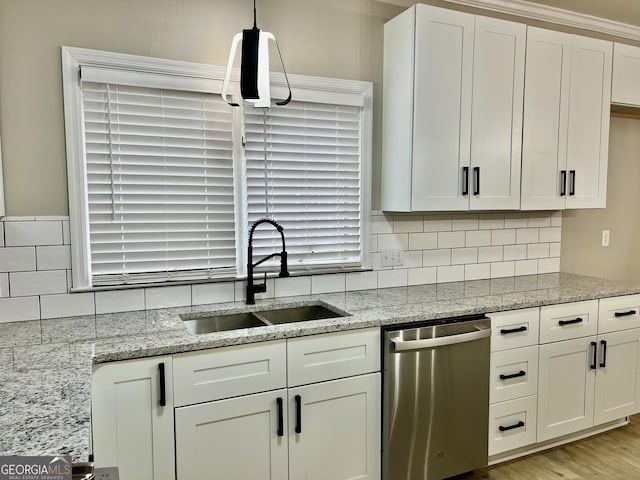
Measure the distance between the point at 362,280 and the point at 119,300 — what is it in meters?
1.31

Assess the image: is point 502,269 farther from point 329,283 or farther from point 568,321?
point 329,283

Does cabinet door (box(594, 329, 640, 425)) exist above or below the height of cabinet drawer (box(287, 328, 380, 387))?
below

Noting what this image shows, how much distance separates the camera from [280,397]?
1965 millimetres

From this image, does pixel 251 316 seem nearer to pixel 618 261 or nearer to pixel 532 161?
pixel 532 161

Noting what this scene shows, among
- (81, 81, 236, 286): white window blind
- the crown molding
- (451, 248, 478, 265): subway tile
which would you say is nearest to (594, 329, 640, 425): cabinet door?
(451, 248, 478, 265): subway tile

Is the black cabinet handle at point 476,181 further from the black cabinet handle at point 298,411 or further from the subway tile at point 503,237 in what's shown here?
the black cabinet handle at point 298,411

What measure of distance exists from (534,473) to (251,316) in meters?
1.70

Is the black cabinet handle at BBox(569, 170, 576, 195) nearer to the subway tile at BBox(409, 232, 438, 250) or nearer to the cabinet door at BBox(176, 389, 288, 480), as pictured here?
the subway tile at BBox(409, 232, 438, 250)

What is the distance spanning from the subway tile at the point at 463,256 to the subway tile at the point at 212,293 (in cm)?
143

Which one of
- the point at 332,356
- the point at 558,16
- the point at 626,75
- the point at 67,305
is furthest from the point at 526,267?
the point at 67,305

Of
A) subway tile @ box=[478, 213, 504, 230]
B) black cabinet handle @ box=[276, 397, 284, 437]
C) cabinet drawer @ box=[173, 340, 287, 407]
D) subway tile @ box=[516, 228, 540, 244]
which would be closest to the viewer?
cabinet drawer @ box=[173, 340, 287, 407]

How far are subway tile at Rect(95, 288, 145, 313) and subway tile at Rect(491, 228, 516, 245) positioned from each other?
220cm

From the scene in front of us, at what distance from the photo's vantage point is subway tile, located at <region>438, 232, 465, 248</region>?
2994 millimetres

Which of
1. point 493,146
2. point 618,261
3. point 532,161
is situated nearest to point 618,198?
point 618,261
